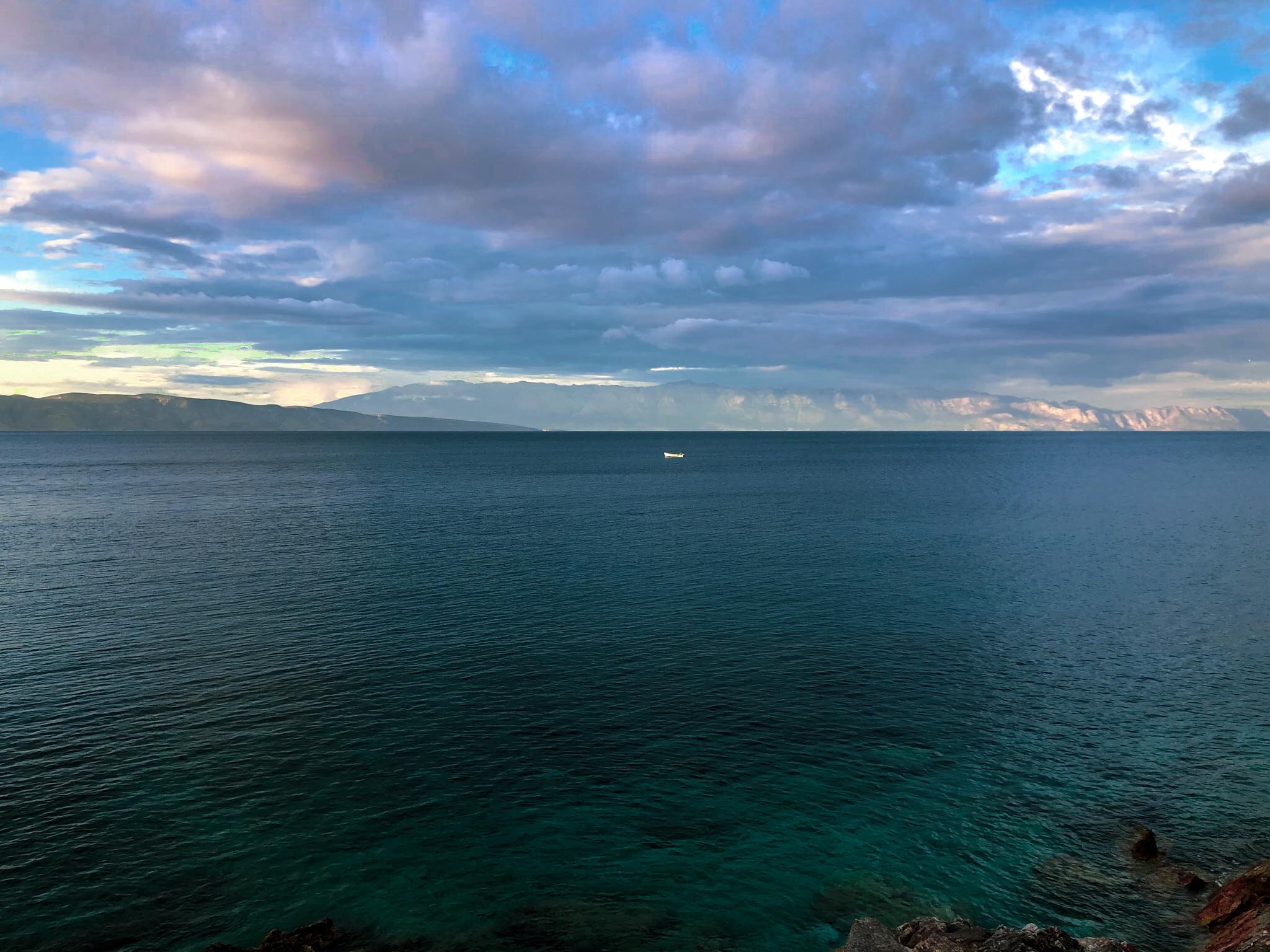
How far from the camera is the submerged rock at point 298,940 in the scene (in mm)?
30078

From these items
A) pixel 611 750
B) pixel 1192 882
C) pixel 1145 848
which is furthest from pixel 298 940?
pixel 1192 882

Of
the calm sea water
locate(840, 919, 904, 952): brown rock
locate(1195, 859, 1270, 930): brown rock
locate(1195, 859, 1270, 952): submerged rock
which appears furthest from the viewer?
the calm sea water

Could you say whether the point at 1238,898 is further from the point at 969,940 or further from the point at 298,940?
the point at 298,940

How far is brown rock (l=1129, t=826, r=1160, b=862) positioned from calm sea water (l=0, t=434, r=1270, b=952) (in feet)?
3.10

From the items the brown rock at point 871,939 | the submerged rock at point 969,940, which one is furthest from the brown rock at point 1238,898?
the brown rock at point 871,939

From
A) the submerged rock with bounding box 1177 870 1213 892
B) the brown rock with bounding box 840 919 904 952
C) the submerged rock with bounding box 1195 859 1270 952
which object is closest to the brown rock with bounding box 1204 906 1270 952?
the submerged rock with bounding box 1195 859 1270 952

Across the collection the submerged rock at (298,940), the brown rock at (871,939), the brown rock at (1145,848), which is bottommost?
the submerged rock at (298,940)

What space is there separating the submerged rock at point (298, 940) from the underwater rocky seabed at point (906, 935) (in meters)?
0.03

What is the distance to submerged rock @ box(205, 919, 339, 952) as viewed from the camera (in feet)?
98.7

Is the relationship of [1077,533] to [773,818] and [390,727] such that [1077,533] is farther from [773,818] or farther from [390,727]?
[390,727]

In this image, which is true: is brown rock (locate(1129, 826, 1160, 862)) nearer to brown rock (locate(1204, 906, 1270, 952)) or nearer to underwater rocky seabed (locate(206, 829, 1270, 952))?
underwater rocky seabed (locate(206, 829, 1270, 952))

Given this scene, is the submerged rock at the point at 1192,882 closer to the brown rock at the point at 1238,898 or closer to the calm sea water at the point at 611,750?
the calm sea water at the point at 611,750

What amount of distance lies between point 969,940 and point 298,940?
27110 millimetres

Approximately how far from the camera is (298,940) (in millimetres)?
30953
